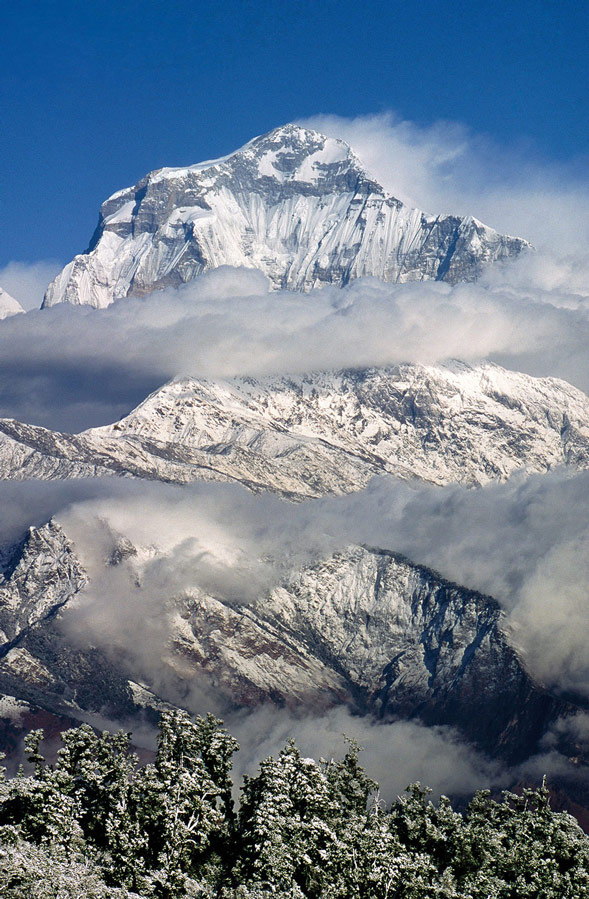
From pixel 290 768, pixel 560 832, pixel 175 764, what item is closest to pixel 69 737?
pixel 175 764

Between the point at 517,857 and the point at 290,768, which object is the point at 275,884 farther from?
the point at 517,857

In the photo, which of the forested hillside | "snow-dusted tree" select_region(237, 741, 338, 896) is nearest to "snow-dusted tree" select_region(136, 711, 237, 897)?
the forested hillside

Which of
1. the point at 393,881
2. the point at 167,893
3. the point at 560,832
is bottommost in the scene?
the point at 167,893

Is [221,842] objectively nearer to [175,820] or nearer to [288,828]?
[175,820]

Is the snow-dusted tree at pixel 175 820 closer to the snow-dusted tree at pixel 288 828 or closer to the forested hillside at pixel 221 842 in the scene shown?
the forested hillside at pixel 221 842

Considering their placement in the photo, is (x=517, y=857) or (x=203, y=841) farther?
(x=517, y=857)

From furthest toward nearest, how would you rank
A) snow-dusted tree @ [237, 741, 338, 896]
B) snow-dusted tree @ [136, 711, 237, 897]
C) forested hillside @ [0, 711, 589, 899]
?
1. snow-dusted tree @ [136, 711, 237, 897]
2. snow-dusted tree @ [237, 741, 338, 896]
3. forested hillside @ [0, 711, 589, 899]

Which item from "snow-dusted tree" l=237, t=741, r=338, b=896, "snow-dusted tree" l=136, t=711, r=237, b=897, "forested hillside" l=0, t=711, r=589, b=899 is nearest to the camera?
"forested hillside" l=0, t=711, r=589, b=899

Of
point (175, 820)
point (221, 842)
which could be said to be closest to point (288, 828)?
point (175, 820)

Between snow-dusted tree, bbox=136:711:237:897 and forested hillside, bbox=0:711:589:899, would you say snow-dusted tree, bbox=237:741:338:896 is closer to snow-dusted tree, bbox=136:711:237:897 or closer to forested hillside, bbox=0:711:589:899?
forested hillside, bbox=0:711:589:899
